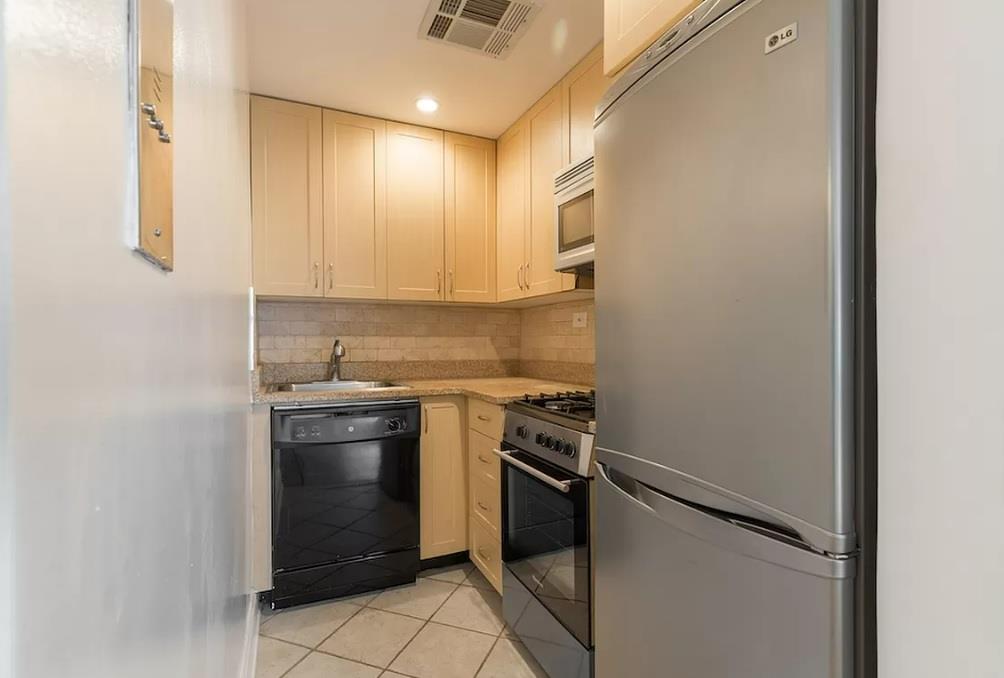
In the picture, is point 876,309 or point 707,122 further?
point 707,122

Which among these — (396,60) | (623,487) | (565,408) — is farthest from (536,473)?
(396,60)

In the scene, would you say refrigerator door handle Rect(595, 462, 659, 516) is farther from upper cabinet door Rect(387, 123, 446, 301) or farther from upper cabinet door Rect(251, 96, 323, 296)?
upper cabinet door Rect(251, 96, 323, 296)

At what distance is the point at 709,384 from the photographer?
867 mm

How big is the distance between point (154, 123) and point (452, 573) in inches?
99.7

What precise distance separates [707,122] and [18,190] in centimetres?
96

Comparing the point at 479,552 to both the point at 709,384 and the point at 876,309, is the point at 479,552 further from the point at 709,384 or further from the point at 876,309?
the point at 876,309

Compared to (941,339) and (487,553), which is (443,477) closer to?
(487,553)

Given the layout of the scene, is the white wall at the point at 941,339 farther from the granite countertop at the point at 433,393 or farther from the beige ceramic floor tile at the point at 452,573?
the beige ceramic floor tile at the point at 452,573

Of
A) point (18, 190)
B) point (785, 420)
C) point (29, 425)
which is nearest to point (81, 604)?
point (29, 425)

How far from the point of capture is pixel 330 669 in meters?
1.74

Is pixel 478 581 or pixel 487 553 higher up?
pixel 487 553

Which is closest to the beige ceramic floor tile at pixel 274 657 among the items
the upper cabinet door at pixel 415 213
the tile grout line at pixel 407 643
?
the tile grout line at pixel 407 643

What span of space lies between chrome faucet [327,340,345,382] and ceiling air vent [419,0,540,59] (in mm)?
1681

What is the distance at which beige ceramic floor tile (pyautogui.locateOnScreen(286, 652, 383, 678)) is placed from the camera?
67.4 inches
